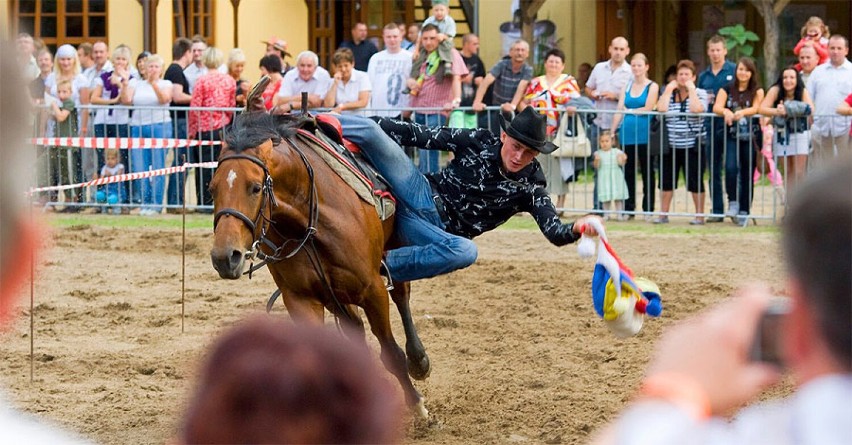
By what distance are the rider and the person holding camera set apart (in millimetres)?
5123

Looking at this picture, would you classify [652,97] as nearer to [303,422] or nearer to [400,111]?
[400,111]

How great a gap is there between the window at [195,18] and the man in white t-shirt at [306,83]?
29.6 ft

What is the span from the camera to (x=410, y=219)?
6.79 metres

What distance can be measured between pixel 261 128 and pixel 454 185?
1.27m

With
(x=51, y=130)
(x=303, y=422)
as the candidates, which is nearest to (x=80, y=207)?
(x=51, y=130)

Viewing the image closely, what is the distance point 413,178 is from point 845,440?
18.2 feet

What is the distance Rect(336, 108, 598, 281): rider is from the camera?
22.1 ft

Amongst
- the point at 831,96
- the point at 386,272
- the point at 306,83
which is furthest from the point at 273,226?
the point at 831,96

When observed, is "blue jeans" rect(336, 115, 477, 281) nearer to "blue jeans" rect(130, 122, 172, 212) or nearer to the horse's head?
the horse's head

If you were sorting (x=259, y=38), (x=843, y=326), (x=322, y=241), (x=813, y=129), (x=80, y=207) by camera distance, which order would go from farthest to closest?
(x=259, y=38), (x=80, y=207), (x=813, y=129), (x=322, y=241), (x=843, y=326)

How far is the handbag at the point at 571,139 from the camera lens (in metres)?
13.1

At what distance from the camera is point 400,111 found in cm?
1347

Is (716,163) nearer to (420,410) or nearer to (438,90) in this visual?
(438,90)

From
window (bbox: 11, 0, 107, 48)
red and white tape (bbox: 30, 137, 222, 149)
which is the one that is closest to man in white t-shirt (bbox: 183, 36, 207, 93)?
red and white tape (bbox: 30, 137, 222, 149)
